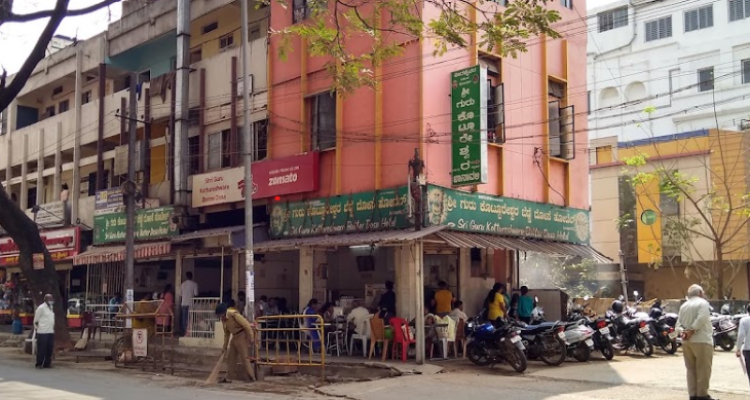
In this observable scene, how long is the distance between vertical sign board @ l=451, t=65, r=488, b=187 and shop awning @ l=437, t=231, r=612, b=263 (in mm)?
1210

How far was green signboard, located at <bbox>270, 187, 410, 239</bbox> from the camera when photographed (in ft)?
52.2

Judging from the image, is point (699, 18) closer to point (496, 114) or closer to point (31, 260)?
point (496, 114)

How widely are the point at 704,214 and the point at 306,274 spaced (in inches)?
720

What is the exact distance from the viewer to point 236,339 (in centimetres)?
1329

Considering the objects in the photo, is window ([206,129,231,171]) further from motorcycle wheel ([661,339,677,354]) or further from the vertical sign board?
motorcycle wheel ([661,339,677,354])

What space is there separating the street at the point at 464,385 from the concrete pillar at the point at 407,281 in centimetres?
155

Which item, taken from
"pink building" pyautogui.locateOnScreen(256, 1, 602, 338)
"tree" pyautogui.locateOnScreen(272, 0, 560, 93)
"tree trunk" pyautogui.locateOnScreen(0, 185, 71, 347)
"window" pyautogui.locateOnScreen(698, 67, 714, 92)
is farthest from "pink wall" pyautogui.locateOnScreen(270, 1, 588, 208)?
"window" pyautogui.locateOnScreen(698, 67, 714, 92)

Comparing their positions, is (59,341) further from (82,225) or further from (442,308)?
(442,308)

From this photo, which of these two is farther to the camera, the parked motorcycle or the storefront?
the storefront

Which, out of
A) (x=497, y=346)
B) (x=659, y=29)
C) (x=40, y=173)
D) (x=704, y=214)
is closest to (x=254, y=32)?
(x=40, y=173)

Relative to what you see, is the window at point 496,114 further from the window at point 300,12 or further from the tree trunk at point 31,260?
the tree trunk at point 31,260

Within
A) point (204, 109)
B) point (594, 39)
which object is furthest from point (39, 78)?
point (594, 39)

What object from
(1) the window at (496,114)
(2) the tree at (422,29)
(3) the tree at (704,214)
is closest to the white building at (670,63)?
(3) the tree at (704,214)

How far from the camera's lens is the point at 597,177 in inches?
1391
